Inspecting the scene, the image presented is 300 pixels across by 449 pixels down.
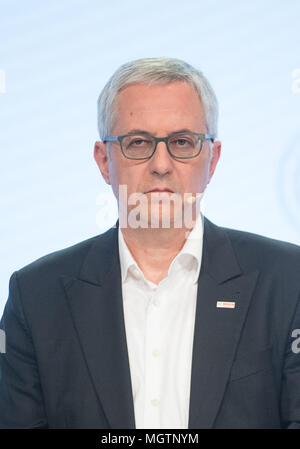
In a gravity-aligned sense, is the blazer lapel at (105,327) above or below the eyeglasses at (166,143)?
below

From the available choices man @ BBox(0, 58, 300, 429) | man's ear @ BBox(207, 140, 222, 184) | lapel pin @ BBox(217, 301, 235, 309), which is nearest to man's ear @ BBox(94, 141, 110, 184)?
man @ BBox(0, 58, 300, 429)

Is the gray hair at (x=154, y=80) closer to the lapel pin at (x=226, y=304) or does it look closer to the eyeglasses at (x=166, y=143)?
the eyeglasses at (x=166, y=143)

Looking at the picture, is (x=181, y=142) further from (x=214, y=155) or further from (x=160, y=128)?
(x=214, y=155)

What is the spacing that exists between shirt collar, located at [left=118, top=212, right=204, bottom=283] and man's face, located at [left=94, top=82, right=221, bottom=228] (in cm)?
17

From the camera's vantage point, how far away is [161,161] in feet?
6.81

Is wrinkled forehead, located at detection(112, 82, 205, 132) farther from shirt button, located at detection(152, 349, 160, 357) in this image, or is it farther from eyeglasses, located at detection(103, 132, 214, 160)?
shirt button, located at detection(152, 349, 160, 357)

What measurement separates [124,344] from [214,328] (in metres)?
0.30

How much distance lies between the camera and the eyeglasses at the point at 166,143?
2.11m

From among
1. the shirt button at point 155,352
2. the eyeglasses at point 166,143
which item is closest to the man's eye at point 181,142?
the eyeglasses at point 166,143

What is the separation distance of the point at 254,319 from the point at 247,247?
12.3 inches

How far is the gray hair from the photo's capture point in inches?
84.5

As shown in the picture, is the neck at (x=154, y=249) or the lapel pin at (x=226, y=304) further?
the neck at (x=154, y=249)
